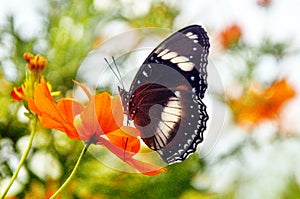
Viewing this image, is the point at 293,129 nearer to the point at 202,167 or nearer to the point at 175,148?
the point at 202,167

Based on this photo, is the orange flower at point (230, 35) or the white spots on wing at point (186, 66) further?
the orange flower at point (230, 35)

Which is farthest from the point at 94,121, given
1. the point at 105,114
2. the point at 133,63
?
the point at 133,63

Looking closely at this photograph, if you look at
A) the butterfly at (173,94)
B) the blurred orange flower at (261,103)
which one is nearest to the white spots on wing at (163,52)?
the butterfly at (173,94)

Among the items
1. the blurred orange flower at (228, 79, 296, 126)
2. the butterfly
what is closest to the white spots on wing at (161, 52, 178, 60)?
the butterfly

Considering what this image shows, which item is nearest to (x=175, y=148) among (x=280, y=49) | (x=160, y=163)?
(x=160, y=163)

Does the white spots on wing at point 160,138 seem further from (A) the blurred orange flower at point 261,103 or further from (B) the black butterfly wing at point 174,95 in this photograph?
(A) the blurred orange flower at point 261,103
